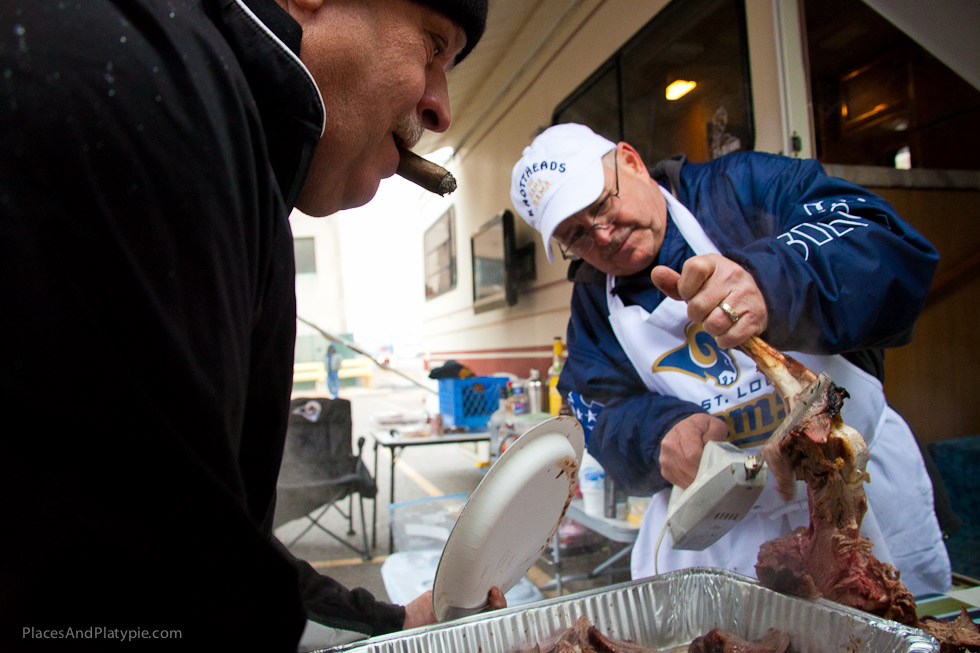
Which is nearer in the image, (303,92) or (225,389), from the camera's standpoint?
(225,389)

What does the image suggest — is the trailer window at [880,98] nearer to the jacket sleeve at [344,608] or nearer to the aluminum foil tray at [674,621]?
the aluminum foil tray at [674,621]

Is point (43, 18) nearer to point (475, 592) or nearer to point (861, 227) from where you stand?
point (475, 592)

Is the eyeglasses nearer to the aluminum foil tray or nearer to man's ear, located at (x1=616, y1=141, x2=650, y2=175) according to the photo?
man's ear, located at (x1=616, y1=141, x2=650, y2=175)

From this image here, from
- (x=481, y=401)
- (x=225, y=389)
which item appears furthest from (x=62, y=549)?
(x=481, y=401)

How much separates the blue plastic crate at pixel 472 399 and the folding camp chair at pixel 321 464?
0.77 m

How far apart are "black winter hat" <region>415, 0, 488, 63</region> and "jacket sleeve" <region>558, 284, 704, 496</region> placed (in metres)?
1.01

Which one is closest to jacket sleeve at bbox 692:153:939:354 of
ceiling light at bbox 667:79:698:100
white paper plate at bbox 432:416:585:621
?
white paper plate at bbox 432:416:585:621

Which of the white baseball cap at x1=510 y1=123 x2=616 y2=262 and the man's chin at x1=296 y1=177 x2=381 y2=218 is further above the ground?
the white baseball cap at x1=510 y1=123 x2=616 y2=262

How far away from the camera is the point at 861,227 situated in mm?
1159

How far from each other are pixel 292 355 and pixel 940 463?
3.00 metres

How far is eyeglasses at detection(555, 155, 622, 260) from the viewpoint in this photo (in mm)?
1504

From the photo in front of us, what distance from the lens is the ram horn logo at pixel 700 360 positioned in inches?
57.5

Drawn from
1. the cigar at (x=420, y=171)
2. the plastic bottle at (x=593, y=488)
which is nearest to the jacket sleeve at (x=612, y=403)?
the cigar at (x=420, y=171)

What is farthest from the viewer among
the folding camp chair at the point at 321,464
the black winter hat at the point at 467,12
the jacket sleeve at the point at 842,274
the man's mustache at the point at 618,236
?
the folding camp chair at the point at 321,464
